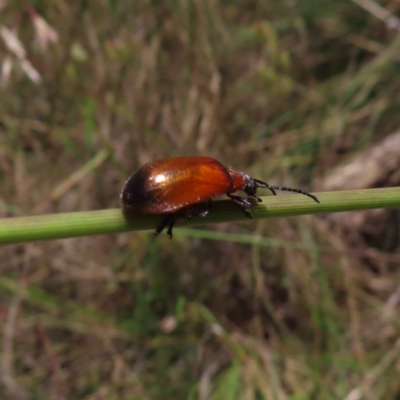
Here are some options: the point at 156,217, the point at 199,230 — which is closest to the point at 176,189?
the point at 156,217

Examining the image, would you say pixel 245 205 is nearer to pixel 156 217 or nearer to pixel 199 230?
pixel 156 217

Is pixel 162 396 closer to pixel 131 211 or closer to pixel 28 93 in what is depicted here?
pixel 131 211

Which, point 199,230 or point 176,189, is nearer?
point 176,189

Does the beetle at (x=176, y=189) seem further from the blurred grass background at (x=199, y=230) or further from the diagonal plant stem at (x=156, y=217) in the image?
the blurred grass background at (x=199, y=230)

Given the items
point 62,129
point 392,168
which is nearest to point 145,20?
point 62,129

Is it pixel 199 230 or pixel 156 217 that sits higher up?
pixel 156 217
